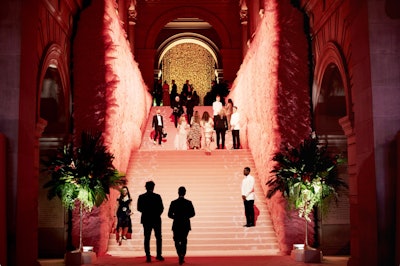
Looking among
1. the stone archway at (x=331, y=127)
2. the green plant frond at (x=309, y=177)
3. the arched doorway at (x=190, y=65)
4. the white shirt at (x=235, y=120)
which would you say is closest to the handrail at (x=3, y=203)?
the green plant frond at (x=309, y=177)

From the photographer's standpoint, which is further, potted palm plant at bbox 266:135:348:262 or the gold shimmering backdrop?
the gold shimmering backdrop

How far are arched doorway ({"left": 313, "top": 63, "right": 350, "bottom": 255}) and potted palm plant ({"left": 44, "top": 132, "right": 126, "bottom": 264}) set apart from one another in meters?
5.19

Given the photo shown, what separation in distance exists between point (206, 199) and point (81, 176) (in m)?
4.76

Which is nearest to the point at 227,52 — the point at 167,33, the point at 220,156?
the point at 167,33

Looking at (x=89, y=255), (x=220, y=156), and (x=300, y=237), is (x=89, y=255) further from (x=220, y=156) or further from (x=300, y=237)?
(x=220, y=156)

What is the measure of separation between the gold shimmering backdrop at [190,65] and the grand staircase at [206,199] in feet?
63.2

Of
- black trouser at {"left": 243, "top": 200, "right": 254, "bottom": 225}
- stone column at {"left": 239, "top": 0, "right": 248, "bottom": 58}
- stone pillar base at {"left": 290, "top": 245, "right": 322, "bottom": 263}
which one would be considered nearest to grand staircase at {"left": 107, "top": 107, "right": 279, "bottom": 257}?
black trouser at {"left": 243, "top": 200, "right": 254, "bottom": 225}

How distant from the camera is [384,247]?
827cm

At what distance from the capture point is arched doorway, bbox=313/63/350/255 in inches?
506

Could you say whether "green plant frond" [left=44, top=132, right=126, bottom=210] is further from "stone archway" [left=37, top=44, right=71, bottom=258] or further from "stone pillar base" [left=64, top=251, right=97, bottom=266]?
"stone archway" [left=37, top=44, right=71, bottom=258]

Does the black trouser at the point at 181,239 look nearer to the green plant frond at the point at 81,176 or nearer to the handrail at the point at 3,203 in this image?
the green plant frond at the point at 81,176

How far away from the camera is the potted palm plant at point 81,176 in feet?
34.8

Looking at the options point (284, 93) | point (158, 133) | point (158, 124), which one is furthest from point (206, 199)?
point (158, 133)

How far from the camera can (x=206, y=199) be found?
47.9 feet
